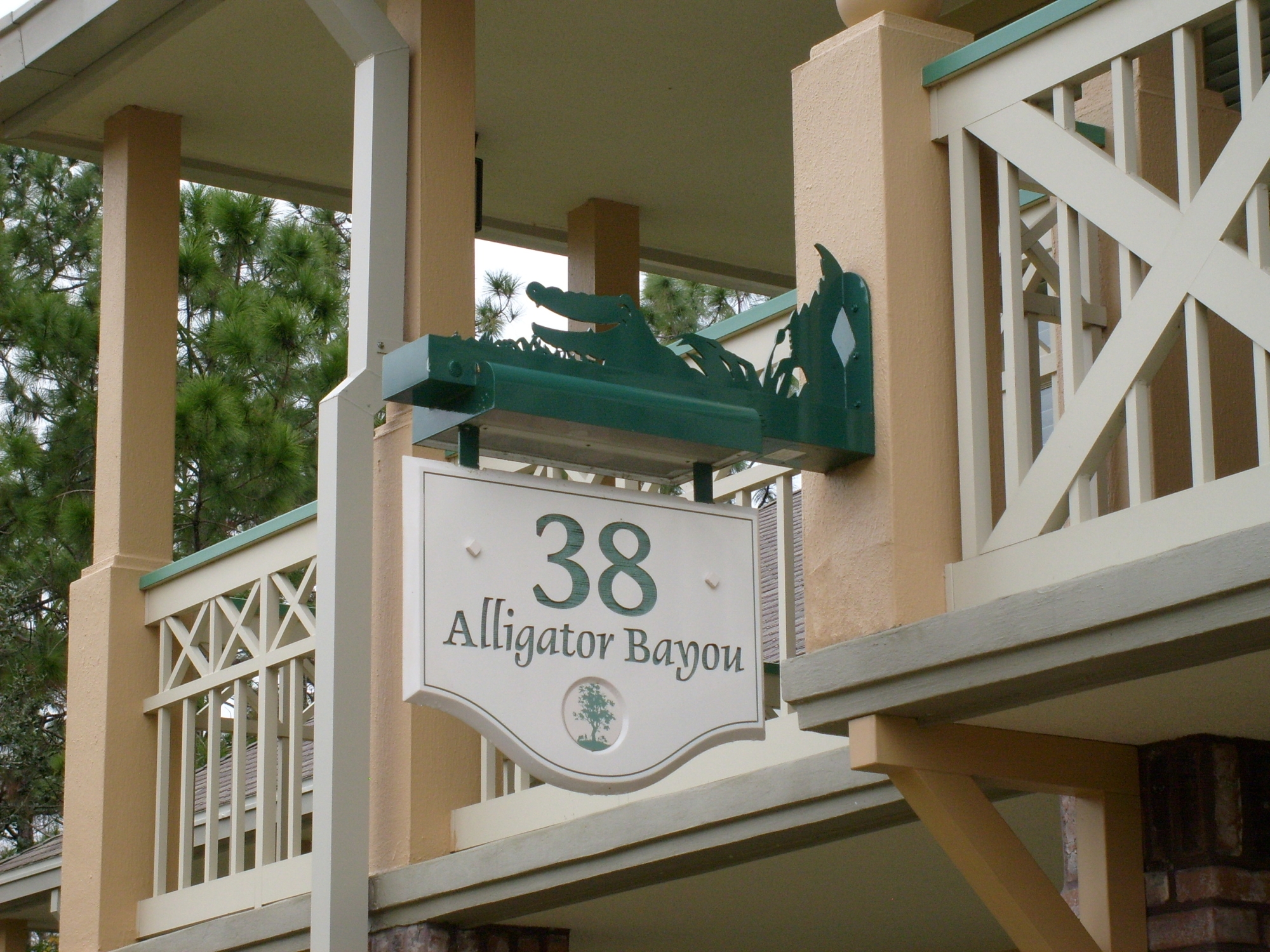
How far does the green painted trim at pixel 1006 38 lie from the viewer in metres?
3.77

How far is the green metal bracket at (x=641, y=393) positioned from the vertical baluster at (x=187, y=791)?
11.4 feet

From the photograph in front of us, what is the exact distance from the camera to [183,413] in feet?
55.3

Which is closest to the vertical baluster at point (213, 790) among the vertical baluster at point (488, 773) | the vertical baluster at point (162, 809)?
the vertical baluster at point (162, 809)

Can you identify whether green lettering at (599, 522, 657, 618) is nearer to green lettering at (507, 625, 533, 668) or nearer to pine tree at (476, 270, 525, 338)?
green lettering at (507, 625, 533, 668)

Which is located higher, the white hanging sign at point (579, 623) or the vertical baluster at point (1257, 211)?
the vertical baluster at point (1257, 211)

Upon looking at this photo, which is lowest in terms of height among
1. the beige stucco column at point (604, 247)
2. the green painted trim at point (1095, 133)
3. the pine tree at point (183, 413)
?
the green painted trim at point (1095, 133)

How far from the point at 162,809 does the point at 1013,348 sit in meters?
4.55

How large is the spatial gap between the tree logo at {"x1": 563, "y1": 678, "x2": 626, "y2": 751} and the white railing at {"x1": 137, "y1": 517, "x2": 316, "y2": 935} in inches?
112

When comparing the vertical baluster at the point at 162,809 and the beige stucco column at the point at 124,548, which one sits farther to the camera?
the beige stucco column at the point at 124,548

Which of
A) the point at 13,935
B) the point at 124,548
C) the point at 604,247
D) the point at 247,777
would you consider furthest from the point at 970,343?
the point at 247,777

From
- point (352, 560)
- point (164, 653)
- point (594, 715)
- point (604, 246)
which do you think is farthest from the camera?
point (604, 246)

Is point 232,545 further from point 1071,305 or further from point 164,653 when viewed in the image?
point 1071,305

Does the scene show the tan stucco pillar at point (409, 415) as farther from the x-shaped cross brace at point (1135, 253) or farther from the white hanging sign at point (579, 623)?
the x-shaped cross brace at point (1135, 253)

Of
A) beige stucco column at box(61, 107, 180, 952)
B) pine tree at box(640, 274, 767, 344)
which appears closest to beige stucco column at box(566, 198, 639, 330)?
beige stucco column at box(61, 107, 180, 952)
